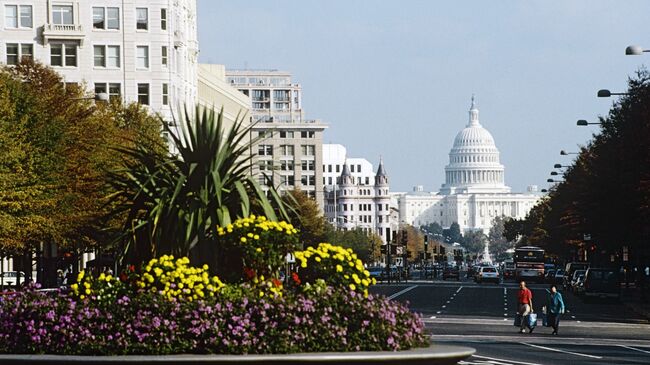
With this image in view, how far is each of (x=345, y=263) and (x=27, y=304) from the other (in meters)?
4.32

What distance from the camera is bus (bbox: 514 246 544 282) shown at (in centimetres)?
14475

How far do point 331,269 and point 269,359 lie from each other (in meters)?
3.27

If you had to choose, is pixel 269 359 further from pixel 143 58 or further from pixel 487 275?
pixel 487 275

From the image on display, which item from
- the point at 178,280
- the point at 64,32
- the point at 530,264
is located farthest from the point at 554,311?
the point at 530,264

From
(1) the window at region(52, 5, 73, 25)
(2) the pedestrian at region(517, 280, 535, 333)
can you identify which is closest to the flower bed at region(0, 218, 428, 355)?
(2) the pedestrian at region(517, 280, 535, 333)

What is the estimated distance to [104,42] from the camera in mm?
124438

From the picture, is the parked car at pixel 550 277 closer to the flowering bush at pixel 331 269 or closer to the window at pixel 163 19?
the window at pixel 163 19

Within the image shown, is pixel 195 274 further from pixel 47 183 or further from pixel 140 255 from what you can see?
pixel 47 183

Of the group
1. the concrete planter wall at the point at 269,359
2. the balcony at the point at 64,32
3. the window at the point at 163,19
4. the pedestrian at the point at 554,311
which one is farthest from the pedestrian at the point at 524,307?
the window at the point at 163,19

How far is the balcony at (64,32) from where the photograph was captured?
400 feet

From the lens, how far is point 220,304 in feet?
69.5

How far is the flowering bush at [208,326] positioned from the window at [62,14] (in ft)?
341

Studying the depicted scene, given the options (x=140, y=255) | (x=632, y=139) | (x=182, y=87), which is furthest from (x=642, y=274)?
(x=140, y=255)

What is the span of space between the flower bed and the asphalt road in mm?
5668
